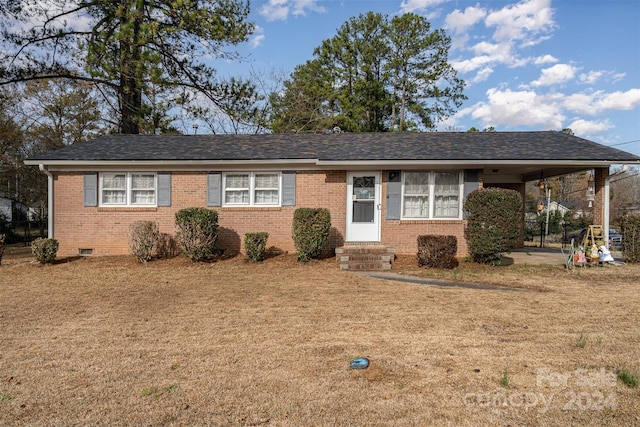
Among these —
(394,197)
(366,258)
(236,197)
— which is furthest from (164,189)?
(394,197)

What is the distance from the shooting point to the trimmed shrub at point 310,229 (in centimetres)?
971

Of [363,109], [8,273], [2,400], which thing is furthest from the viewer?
[363,109]

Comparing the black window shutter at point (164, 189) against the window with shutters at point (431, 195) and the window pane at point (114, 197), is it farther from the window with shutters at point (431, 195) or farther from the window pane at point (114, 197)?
the window with shutters at point (431, 195)

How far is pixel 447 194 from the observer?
35.3 feet

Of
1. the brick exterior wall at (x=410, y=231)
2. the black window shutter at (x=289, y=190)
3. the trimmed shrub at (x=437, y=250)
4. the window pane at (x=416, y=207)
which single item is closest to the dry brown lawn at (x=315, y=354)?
the trimmed shrub at (x=437, y=250)

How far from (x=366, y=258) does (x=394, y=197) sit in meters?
2.22

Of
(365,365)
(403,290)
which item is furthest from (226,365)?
(403,290)

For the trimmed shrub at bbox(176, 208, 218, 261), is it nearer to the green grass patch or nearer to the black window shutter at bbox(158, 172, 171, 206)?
the black window shutter at bbox(158, 172, 171, 206)

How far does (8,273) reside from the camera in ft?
29.6

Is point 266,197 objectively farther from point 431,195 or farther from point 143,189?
point 431,195

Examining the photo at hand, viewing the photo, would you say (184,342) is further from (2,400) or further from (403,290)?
(403,290)

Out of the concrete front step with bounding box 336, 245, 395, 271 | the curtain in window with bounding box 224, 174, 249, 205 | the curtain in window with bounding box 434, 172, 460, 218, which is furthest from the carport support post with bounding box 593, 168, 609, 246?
the curtain in window with bounding box 224, 174, 249, 205

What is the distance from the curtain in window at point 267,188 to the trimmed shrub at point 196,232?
1647 mm

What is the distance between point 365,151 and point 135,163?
21.5 feet
